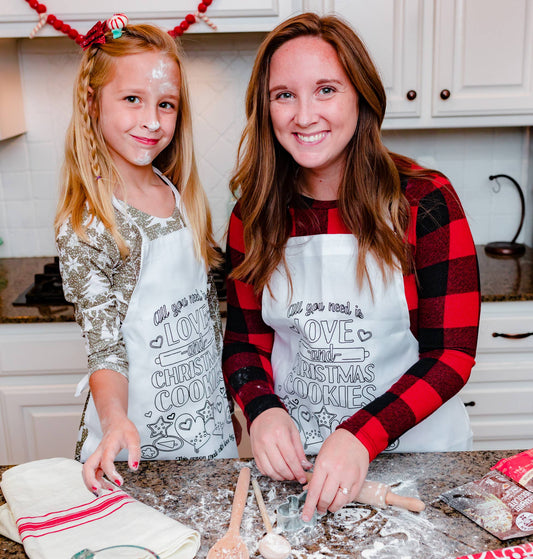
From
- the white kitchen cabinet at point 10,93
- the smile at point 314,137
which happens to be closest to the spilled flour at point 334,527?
the smile at point 314,137

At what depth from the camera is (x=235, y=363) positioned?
1.21 meters

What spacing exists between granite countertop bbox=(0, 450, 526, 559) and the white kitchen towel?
0.02m

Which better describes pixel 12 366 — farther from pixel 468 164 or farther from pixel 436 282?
pixel 468 164

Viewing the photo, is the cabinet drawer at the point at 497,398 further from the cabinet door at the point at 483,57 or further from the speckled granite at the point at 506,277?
the cabinet door at the point at 483,57

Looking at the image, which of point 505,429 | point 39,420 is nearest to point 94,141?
point 39,420

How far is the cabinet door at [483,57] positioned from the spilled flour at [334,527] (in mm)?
1508

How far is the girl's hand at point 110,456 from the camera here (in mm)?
822

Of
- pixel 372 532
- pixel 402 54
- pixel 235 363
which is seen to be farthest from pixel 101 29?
pixel 402 54

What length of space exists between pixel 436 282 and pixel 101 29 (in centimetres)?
77

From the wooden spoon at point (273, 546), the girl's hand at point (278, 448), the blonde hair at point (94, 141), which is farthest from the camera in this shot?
the blonde hair at point (94, 141)

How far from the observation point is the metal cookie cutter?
84 cm

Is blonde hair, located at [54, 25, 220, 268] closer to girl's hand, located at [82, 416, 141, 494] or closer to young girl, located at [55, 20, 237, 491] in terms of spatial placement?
young girl, located at [55, 20, 237, 491]

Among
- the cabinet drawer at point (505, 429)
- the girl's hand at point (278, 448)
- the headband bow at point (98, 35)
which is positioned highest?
the headband bow at point (98, 35)

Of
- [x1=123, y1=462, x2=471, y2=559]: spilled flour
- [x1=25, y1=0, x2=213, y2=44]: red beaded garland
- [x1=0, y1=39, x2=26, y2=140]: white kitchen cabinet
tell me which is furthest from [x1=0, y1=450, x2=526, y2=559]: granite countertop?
[x1=0, y1=39, x2=26, y2=140]: white kitchen cabinet
